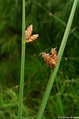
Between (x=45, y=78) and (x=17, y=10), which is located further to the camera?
(x=17, y=10)

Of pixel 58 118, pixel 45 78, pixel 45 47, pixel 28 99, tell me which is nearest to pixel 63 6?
pixel 45 47

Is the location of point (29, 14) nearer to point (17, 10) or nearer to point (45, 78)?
point (17, 10)

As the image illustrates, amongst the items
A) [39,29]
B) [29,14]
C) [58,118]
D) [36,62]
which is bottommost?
[58,118]

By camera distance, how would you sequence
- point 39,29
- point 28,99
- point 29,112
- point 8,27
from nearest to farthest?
point 29,112
point 28,99
point 39,29
point 8,27

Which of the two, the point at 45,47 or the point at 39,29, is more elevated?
the point at 39,29

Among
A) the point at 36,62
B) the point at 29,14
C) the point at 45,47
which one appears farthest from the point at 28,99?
the point at 29,14

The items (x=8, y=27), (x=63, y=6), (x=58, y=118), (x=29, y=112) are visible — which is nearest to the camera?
(x=58, y=118)

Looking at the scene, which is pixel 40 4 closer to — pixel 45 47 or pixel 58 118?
pixel 45 47
